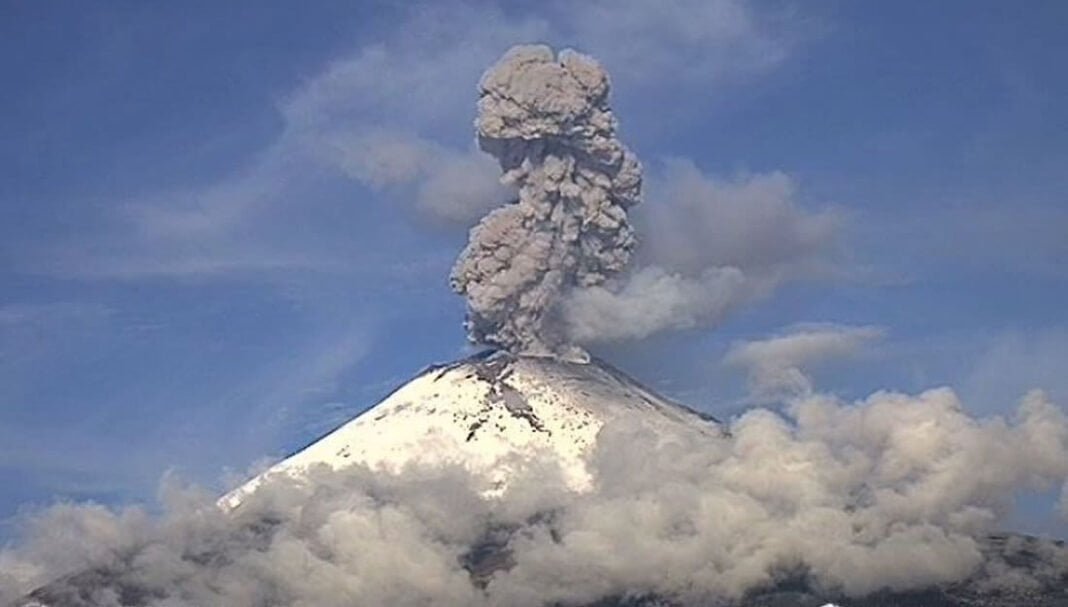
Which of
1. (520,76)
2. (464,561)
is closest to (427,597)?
(464,561)

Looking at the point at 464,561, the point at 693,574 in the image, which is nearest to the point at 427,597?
the point at 464,561

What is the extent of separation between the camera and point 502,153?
170750 mm

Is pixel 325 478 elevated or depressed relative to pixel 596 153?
depressed

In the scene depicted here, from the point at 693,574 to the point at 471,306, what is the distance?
3367 cm

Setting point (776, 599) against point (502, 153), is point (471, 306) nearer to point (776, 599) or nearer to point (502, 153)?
point (502, 153)

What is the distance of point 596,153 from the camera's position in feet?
552

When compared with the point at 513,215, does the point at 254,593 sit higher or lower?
lower


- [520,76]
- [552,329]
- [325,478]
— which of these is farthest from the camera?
[325,478]

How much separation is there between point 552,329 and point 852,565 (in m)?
36.9

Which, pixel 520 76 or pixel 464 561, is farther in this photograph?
pixel 464 561

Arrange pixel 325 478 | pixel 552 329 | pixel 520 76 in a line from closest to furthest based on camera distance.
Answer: pixel 520 76 → pixel 552 329 → pixel 325 478

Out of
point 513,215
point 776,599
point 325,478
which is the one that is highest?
point 513,215

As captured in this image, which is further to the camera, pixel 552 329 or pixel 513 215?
pixel 552 329

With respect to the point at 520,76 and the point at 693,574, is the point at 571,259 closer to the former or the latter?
the point at 520,76
